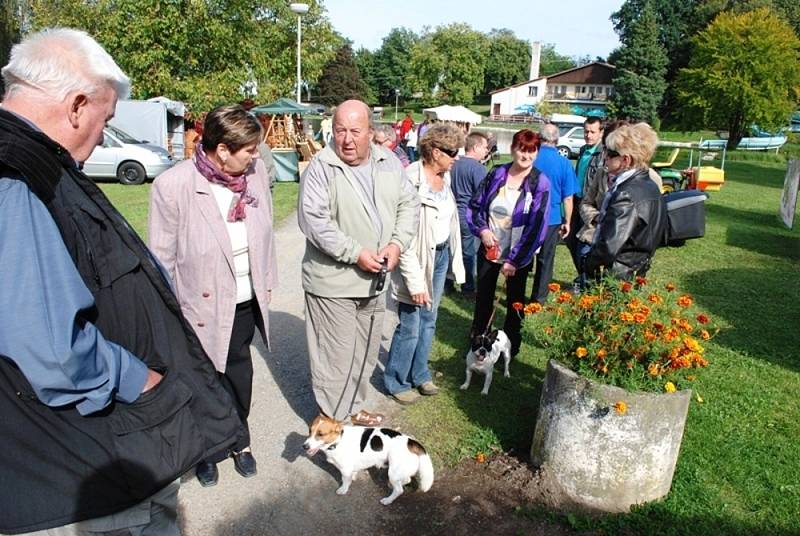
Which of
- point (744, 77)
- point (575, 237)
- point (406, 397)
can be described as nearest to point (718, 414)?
point (406, 397)

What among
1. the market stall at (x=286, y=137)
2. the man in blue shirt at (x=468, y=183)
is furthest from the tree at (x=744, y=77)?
the man in blue shirt at (x=468, y=183)

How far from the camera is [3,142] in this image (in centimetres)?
139

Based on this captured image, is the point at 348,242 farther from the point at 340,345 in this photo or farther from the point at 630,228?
the point at 630,228

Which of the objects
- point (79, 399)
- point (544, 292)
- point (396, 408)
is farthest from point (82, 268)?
point (544, 292)

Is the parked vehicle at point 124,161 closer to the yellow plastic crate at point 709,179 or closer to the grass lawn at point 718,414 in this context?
the grass lawn at point 718,414

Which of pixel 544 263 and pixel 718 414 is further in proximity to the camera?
pixel 544 263

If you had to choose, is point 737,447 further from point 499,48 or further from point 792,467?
point 499,48

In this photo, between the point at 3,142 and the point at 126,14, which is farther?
the point at 126,14

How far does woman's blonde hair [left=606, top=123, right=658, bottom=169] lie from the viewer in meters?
4.25

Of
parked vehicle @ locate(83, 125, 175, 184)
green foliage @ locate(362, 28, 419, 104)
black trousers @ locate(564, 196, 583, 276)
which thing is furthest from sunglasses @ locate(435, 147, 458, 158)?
green foliage @ locate(362, 28, 419, 104)

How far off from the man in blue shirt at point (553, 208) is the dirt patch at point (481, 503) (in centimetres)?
246

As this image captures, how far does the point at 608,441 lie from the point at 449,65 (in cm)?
9272

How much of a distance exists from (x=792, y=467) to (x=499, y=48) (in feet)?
343

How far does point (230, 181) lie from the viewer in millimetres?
3219
